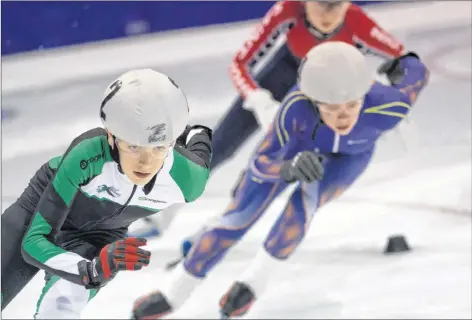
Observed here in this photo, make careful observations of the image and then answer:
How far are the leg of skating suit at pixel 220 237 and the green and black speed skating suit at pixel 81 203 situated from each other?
0.76m

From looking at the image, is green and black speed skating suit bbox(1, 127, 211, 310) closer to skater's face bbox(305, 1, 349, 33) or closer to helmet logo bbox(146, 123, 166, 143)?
helmet logo bbox(146, 123, 166, 143)

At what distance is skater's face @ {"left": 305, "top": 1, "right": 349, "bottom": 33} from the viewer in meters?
2.34

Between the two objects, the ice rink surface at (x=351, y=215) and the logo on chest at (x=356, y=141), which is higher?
the logo on chest at (x=356, y=141)

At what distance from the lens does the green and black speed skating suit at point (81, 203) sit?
130 centimetres

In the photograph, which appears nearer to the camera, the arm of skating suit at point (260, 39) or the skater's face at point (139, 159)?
the skater's face at point (139, 159)

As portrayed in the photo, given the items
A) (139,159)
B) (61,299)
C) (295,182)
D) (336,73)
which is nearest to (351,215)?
(295,182)

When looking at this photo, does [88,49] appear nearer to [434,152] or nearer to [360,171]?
[434,152]

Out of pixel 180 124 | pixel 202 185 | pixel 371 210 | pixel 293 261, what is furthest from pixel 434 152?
pixel 180 124

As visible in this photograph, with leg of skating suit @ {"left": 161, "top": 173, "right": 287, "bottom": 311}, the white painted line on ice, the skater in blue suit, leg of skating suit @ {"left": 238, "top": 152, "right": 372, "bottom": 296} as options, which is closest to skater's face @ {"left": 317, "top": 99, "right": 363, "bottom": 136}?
the skater in blue suit

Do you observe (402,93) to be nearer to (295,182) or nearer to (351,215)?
(295,182)

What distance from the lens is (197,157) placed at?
4.54 ft

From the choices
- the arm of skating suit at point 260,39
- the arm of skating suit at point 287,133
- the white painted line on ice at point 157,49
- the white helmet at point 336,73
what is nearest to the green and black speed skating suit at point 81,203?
the white helmet at point 336,73

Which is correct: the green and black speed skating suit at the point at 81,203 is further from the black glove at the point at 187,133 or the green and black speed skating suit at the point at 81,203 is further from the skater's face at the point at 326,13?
the skater's face at the point at 326,13

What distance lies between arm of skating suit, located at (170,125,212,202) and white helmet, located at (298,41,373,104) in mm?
366
